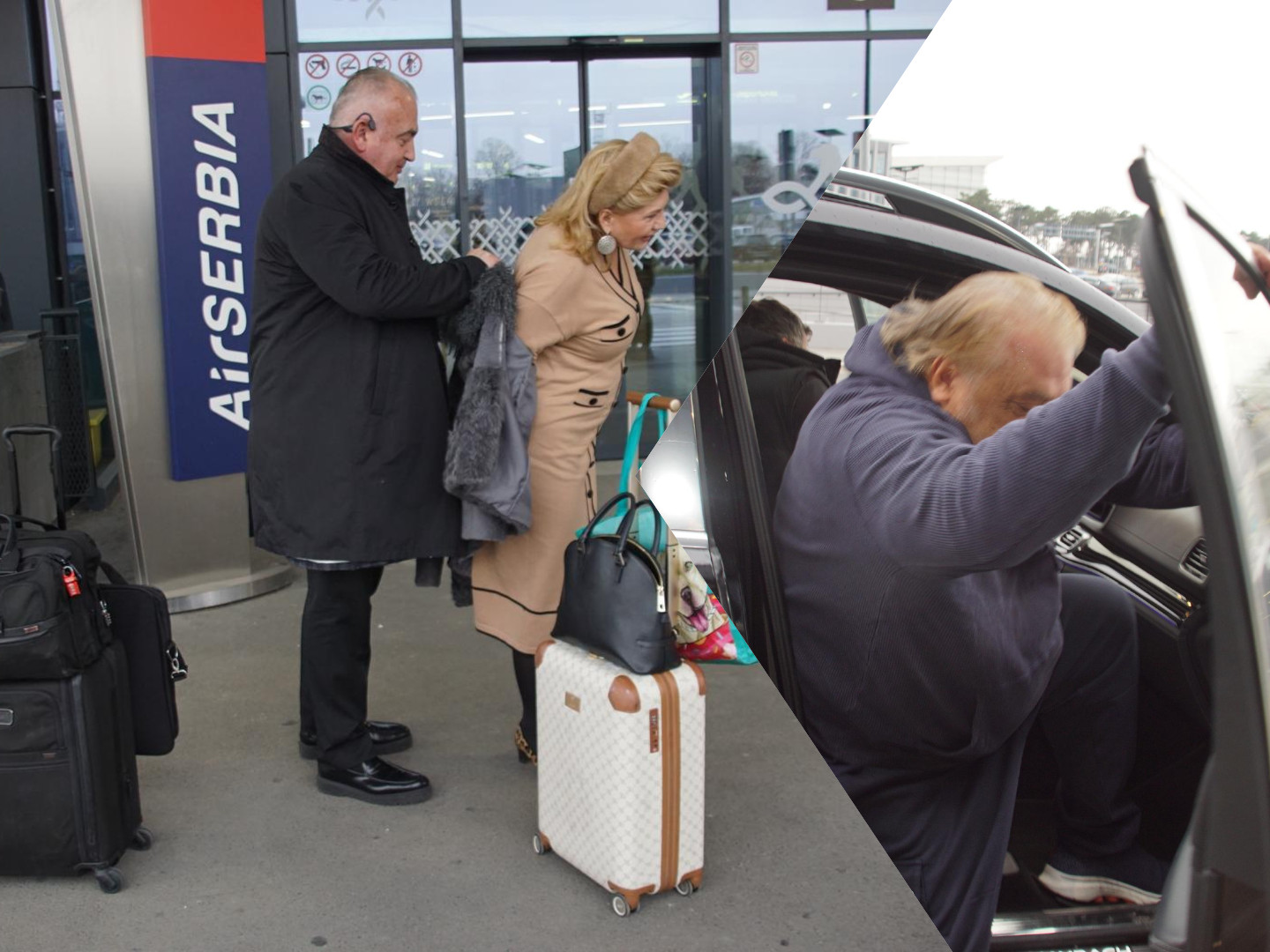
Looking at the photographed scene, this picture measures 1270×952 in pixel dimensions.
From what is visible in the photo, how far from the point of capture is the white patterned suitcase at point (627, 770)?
2531 millimetres

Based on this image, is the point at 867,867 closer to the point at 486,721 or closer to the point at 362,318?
the point at 486,721

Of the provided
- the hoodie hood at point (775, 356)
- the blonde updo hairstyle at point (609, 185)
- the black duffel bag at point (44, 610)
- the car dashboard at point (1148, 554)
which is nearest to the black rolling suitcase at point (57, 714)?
the black duffel bag at point (44, 610)

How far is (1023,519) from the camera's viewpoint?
100 centimetres

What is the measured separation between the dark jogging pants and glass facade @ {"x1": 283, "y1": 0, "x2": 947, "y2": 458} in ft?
19.5

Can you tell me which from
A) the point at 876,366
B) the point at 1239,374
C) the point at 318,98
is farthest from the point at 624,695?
the point at 318,98

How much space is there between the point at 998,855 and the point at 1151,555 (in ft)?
1.16

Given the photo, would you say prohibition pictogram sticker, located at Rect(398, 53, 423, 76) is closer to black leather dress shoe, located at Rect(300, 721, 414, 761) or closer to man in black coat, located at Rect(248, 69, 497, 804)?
man in black coat, located at Rect(248, 69, 497, 804)

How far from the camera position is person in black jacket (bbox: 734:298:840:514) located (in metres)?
1.17

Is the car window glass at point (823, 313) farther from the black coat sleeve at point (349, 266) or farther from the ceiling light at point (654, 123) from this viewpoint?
the ceiling light at point (654, 123)

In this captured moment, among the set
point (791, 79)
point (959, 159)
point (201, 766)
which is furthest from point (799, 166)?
point (959, 159)

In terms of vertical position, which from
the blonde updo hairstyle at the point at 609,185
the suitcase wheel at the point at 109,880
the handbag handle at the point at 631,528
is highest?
the blonde updo hairstyle at the point at 609,185

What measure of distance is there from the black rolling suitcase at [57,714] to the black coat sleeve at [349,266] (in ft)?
2.54

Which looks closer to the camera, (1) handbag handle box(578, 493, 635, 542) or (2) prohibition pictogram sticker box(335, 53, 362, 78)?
(1) handbag handle box(578, 493, 635, 542)

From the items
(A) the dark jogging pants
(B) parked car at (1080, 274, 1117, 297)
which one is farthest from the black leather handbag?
(B) parked car at (1080, 274, 1117, 297)
